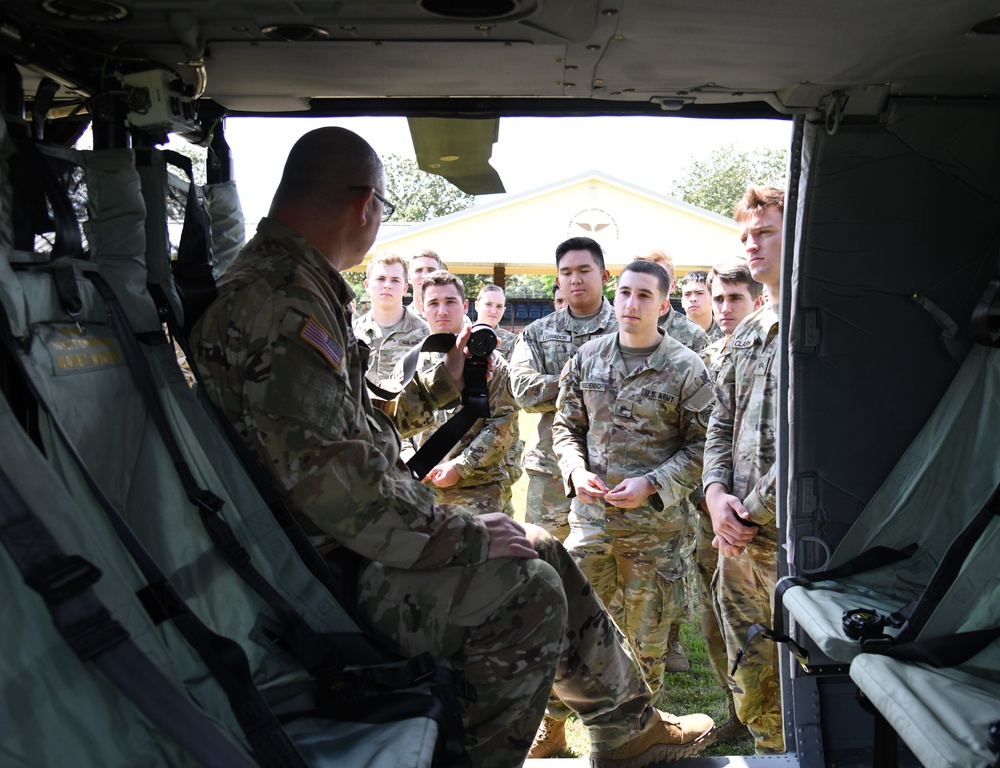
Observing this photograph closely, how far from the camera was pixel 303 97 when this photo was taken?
8.45 feet

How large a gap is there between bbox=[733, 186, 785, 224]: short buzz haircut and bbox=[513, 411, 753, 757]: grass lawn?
2.16 meters

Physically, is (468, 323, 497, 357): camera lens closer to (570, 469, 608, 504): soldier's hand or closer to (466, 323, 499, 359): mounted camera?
A: (466, 323, 499, 359): mounted camera

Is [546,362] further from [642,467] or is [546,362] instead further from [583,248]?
[642,467]

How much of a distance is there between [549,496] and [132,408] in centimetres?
311

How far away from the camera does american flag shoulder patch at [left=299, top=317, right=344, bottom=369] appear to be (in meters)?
1.93

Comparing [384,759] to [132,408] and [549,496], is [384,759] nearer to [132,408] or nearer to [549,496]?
[132,408]

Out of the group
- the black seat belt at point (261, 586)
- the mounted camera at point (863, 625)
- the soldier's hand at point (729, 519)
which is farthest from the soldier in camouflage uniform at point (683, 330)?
the black seat belt at point (261, 586)

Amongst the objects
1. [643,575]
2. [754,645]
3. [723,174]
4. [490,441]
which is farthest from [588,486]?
[723,174]

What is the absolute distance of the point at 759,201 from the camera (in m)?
3.30

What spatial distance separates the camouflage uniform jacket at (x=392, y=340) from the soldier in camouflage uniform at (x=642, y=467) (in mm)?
2240

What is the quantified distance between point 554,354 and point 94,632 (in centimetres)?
386

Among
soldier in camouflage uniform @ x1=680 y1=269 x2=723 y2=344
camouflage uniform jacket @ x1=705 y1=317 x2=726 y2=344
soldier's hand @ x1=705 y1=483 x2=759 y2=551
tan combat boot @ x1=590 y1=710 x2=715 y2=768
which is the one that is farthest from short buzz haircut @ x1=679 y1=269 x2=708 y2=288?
tan combat boot @ x1=590 y1=710 x2=715 y2=768

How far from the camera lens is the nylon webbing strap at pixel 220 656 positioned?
1.49m

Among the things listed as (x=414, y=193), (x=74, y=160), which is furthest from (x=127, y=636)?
(x=414, y=193)
